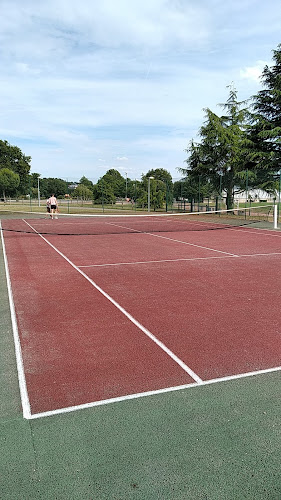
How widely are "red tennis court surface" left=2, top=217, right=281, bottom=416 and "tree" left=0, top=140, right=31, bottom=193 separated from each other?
2904 inches

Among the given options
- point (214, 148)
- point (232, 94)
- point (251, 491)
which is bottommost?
point (251, 491)

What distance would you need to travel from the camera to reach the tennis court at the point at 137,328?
12.5ft

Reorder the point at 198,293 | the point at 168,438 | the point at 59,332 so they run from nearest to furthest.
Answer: the point at 168,438, the point at 59,332, the point at 198,293

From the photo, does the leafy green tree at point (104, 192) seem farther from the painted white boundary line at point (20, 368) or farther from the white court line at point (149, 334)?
the painted white boundary line at point (20, 368)

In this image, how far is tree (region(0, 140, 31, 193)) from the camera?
260 ft

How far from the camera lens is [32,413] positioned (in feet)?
11.0

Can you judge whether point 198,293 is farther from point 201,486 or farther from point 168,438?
point 201,486

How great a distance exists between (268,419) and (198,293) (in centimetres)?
404

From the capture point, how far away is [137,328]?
213 inches

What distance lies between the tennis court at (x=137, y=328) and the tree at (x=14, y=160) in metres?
74.1

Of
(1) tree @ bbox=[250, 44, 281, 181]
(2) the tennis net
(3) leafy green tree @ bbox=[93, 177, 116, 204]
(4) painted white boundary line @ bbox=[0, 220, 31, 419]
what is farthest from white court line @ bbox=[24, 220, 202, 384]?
(3) leafy green tree @ bbox=[93, 177, 116, 204]

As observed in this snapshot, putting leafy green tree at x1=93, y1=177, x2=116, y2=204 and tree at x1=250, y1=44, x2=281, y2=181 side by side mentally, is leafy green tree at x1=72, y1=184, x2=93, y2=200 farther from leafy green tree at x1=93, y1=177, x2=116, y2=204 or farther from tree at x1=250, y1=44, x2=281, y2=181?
tree at x1=250, y1=44, x2=281, y2=181

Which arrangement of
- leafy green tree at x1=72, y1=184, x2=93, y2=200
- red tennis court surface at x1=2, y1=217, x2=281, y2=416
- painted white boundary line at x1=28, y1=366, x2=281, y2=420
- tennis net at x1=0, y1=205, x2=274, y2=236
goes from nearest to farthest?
painted white boundary line at x1=28, y1=366, x2=281, y2=420 < red tennis court surface at x1=2, y1=217, x2=281, y2=416 < tennis net at x1=0, y1=205, x2=274, y2=236 < leafy green tree at x1=72, y1=184, x2=93, y2=200

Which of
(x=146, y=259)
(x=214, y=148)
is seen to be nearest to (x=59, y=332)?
(x=146, y=259)
